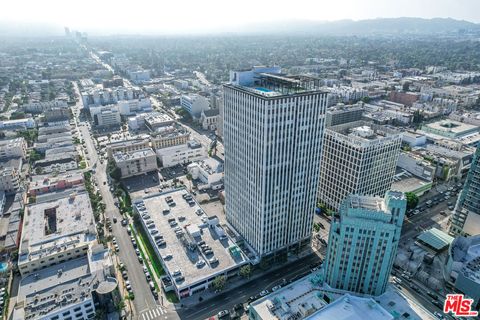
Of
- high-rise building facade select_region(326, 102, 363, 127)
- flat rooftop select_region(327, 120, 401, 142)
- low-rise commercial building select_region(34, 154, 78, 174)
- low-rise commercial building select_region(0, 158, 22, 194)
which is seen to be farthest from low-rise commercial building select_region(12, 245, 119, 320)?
high-rise building facade select_region(326, 102, 363, 127)

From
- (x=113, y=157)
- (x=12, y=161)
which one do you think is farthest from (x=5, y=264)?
(x=12, y=161)

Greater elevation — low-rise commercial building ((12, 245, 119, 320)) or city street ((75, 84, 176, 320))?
low-rise commercial building ((12, 245, 119, 320))

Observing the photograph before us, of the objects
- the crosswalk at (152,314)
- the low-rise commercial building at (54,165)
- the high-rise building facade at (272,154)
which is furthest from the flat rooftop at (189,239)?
the low-rise commercial building at (54,165)

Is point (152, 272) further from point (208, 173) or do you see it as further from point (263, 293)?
point (208, 173)

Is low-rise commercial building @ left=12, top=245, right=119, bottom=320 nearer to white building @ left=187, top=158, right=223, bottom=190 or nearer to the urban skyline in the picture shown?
the urban skyline

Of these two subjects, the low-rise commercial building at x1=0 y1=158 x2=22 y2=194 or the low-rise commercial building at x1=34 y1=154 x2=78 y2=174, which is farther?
the low-rise commercial building at x1=34 y1=154 x2=78 y2=174

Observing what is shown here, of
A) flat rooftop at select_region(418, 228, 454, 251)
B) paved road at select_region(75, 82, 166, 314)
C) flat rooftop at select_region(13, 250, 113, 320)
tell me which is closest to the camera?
flat rooftop at select_region(13, 250, 113, 320)

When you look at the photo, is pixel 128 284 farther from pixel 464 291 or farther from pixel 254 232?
pixel 464 291

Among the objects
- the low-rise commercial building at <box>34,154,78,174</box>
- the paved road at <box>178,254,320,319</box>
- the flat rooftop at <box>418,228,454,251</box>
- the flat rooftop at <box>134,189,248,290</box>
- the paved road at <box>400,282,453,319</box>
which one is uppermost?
the flat rooftop at <box>134,189,248,290</box>
